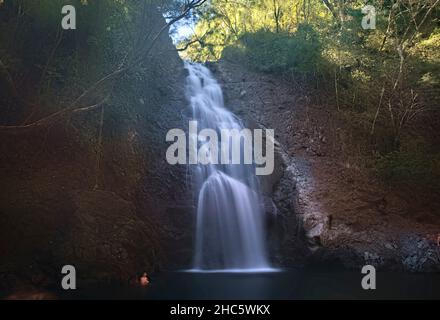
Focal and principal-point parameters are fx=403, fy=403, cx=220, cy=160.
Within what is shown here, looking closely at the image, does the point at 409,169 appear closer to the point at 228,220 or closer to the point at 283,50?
the point at 228,220

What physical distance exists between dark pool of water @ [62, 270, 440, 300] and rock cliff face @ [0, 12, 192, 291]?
634mm

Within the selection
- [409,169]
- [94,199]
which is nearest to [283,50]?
[409,169]

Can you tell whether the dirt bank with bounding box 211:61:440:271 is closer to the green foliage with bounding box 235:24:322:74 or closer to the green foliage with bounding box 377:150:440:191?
the green foliage with bounding box 377:150:440:191

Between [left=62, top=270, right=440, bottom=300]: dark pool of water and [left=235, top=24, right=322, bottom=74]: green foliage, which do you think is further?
[left=235, top=24, right=322, bottom=74]: green foliage

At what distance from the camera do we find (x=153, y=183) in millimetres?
11461

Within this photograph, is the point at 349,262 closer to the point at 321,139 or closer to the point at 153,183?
the point at 321,139

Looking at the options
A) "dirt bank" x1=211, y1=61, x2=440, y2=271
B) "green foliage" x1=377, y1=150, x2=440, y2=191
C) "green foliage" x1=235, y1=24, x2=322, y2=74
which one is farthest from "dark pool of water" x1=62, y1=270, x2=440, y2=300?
"green foliage" x1=235, y1=24, x2=322, y2=74

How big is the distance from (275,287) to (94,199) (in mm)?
4544

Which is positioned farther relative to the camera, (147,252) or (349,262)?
(349,262)

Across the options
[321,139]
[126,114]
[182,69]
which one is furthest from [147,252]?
[182,69]

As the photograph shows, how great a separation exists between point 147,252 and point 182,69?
32.9 feet

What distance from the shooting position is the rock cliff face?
8023mm

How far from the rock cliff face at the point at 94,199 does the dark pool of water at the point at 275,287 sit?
25.0 inches

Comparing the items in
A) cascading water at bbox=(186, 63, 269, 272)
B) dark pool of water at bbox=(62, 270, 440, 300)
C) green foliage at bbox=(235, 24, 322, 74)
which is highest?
green foliage at bbox=(235, 24, 322, 74)
